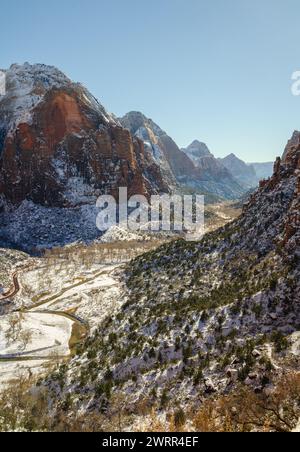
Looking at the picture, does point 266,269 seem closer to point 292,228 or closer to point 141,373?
point 292,228

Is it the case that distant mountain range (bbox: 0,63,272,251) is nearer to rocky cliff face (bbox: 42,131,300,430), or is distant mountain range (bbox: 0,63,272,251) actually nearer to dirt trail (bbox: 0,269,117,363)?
dirt trail (bbox: 0,269,117,363)

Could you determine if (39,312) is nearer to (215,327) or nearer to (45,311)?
(45,311)

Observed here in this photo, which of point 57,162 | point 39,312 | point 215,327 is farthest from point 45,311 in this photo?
point 57,162

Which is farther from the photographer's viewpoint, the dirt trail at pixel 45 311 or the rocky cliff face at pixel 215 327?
the dirt trail at pixel 45 311

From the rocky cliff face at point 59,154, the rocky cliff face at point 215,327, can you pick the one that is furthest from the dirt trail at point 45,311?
the rocky cliff face at point 59,154

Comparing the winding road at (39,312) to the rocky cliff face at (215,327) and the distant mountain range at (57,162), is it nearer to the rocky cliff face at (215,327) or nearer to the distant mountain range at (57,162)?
the rocky cliff face at (215,327)

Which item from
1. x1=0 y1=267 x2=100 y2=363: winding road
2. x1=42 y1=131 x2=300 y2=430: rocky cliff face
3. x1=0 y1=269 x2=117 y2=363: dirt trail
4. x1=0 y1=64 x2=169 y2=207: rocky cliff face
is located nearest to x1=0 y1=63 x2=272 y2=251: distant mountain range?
x1=0 y1=64 x2=169 y2=207: rocky cliff face

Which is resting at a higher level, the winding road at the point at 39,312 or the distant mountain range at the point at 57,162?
the distant mountain range at the point at 57,162
